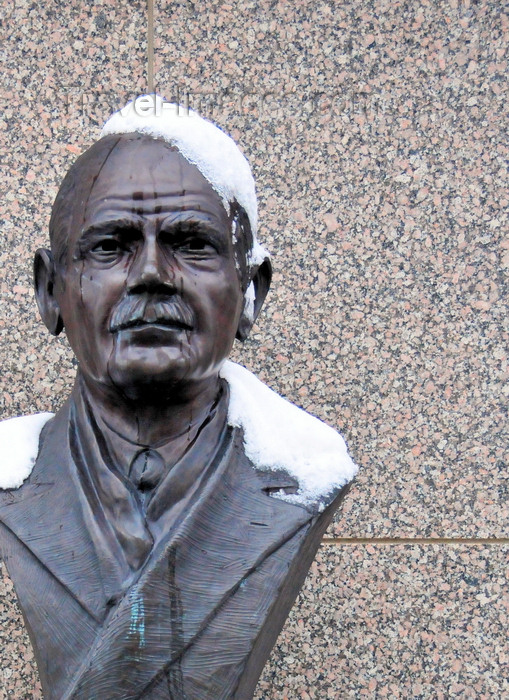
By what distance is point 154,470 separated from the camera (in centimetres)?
Result: 177

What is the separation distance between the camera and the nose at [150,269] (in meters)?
1.64

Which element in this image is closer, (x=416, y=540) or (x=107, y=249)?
(x=107, y=249)

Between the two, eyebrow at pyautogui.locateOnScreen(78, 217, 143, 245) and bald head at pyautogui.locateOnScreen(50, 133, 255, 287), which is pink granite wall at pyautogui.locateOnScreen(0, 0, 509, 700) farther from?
eyebrow at pyautogui.locateOnScreen(78, 217, 143, 245)

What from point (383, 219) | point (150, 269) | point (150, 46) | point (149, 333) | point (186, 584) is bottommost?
point (186, 584)

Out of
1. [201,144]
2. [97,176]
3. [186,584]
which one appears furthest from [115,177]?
[186,584]

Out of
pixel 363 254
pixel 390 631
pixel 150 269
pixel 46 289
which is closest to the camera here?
pixel 150 269

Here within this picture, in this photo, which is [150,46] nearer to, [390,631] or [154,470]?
[154,470]

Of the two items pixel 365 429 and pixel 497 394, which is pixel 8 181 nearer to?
pixel 365 429

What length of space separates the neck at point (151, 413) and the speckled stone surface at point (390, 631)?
0.90 meters

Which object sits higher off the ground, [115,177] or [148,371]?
[115,177]

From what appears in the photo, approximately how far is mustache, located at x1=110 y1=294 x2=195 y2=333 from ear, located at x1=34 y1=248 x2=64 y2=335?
0.82ft

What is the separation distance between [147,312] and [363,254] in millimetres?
1115

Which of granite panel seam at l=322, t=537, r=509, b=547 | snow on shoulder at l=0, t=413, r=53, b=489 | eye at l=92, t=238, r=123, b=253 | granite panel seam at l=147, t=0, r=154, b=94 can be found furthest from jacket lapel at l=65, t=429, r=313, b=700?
granite panel seam at l=147, t=0, r=154, b=94

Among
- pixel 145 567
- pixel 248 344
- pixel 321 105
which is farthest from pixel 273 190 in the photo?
pixel 145 567
